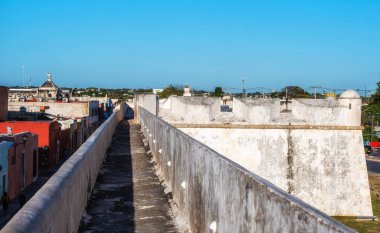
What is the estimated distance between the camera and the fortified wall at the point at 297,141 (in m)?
17.0

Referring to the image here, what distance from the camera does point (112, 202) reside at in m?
6.86

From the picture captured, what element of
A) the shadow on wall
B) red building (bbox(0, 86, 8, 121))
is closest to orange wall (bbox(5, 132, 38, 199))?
red building (bbox(0, 86, 8, 121))

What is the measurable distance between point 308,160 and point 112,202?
11707mm

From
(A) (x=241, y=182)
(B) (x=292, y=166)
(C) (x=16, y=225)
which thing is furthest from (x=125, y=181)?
(B) (x=292, y=166)

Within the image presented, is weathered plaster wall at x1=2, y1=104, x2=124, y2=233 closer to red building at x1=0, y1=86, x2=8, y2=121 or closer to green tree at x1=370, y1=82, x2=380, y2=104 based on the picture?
red building at x1=0, y1=86, x2=8, y2=121

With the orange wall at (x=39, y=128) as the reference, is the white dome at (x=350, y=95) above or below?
above

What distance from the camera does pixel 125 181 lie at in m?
8.51

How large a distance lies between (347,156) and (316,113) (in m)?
1.74

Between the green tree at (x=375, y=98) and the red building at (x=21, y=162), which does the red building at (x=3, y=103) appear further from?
the green tree at (x=375, y=98)

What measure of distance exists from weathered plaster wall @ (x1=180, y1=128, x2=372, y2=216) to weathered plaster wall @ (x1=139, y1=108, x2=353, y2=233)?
390 inches

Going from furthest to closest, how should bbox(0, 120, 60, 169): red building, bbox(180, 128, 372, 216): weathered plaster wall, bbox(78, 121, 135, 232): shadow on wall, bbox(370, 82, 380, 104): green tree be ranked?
bbox(370, 82, 380, 104): green tree, bbox(0, 120, 60, 169): red building, bbox(180, 128, 372, 216): weathered plaster wall, bbox(78, 121, 135, 232): shadow on wall

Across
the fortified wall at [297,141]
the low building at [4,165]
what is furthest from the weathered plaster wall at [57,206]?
the low building at [4,165]

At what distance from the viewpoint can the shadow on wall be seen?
5664 mm

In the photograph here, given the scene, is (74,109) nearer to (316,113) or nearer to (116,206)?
(316,113)
